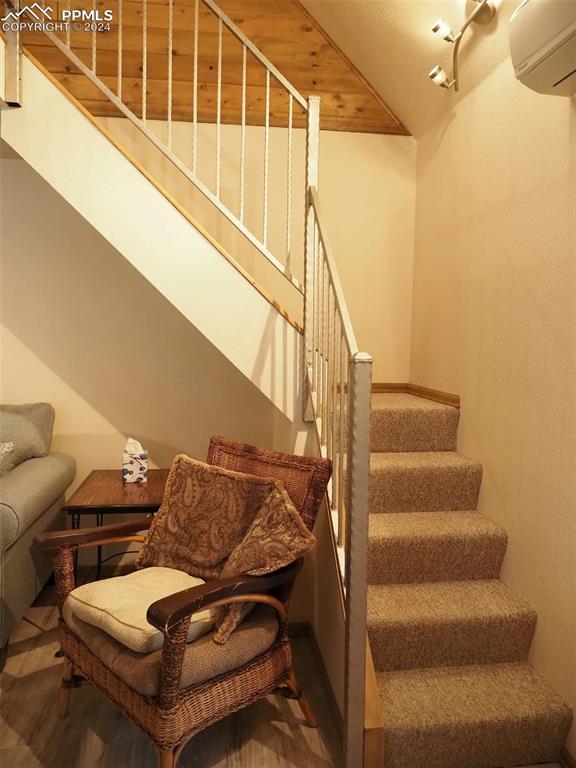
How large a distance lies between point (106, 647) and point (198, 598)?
43 centimetres

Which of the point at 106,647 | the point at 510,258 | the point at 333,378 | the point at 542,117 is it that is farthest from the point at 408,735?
the point at 542,117

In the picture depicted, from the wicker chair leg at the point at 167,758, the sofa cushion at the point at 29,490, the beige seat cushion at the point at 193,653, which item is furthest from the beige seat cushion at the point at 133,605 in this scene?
the sofa cushion at the point at 29,490

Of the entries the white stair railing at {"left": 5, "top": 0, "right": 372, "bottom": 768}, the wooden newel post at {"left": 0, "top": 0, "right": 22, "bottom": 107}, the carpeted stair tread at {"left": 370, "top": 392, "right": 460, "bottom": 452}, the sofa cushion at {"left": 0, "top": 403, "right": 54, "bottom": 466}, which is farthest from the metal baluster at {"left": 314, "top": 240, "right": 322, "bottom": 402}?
the sofa cushion at {"left": 0, "top": 403, "right": 54, "bottom": 466}

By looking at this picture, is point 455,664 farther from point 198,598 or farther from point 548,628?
point 198,598

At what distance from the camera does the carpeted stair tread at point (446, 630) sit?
81.4 inches

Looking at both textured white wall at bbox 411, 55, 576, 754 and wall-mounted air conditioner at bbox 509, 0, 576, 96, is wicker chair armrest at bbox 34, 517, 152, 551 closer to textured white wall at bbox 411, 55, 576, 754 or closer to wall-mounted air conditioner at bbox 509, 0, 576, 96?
textured white wall at bbox 411, 55, 576, 754

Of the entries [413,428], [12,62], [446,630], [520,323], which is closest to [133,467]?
[413,428]

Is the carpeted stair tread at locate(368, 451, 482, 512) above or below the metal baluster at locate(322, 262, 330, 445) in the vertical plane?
below

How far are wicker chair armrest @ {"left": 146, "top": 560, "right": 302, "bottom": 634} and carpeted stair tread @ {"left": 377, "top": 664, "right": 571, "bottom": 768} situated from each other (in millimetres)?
507

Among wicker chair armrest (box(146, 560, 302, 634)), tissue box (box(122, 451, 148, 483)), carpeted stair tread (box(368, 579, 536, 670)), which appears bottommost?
carpeted stair tread (box(368, 579, 536, 670))

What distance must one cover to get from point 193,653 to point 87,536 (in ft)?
2.12

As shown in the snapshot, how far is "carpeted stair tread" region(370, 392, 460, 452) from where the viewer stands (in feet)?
9.34

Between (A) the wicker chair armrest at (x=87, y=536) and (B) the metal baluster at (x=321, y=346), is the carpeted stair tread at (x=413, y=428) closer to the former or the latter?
(B) the metal baluster at (x=321, y=346)

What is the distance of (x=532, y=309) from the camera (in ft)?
7.40
